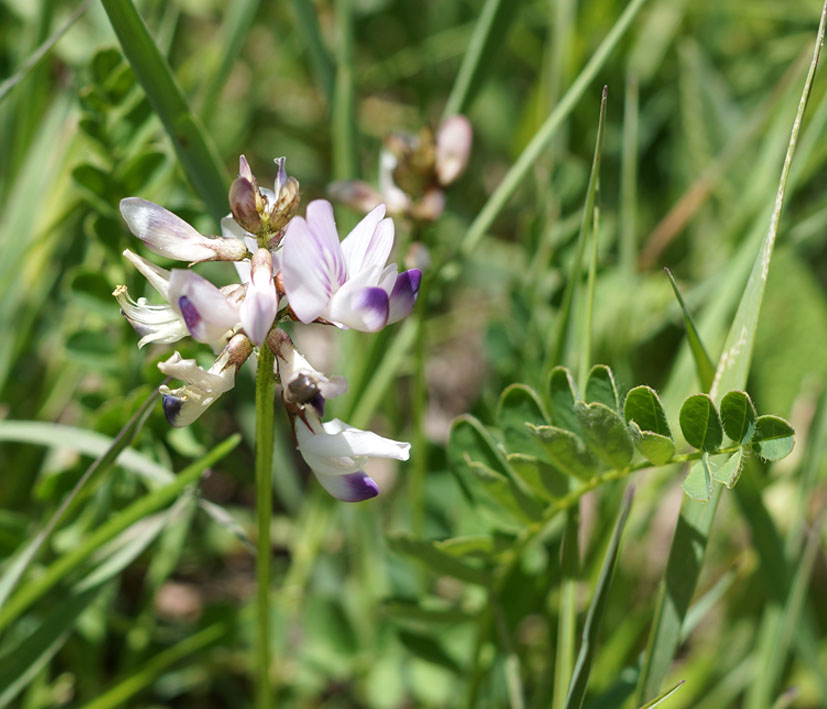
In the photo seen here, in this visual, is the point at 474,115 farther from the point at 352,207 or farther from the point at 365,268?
the point at 365,268

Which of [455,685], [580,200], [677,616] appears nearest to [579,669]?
[677,616]

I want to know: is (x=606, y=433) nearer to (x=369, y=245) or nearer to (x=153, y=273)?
(x=369, y=245)

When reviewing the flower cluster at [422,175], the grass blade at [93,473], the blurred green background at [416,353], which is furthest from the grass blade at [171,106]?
the grass blade at [93,473]

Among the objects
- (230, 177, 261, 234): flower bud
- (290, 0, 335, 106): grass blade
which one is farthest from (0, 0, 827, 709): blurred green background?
(230, 177, 261, 234): flower bud

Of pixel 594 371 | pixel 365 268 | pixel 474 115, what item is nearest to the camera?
pixel 365 268

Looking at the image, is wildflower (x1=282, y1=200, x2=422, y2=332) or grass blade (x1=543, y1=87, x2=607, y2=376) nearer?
wildflower (x1=282, y1=200, x2=422, y2=332)

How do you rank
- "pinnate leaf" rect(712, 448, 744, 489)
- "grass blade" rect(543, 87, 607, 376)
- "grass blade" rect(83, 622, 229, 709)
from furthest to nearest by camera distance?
"grass blade" rect(83, 622, 229, 709)
"grass blade" rect(543, 87, 607, 376)
"pinnate leaf" rect(712, 448, 744, 489)

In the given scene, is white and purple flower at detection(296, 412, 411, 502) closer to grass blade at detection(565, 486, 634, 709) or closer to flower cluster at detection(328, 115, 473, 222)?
grass blade at detection(565, 486, 634, 709)
